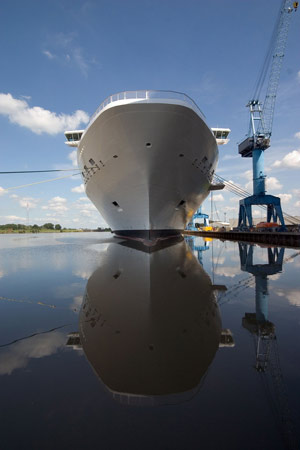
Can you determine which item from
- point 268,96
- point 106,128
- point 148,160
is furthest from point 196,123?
point 268,96

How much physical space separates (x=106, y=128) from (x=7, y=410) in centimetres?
1382

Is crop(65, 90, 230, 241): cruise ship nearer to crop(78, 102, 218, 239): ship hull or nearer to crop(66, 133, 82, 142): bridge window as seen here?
crop(78, 102, 218, 239): ship hull

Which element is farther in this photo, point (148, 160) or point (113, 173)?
point (113, 173)

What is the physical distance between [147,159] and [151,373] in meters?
12.8

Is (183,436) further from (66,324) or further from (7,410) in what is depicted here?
(66,324)

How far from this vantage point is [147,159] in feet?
45.4

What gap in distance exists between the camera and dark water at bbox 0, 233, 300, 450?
5.04 ft

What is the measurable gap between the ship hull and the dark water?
1060 cm

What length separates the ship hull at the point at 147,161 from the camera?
12855 millimetres

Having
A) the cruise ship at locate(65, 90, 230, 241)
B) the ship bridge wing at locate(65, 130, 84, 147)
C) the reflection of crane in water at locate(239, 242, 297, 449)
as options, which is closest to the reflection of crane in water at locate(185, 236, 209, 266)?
the cruise ship at locate(65, 90, 230, 241)

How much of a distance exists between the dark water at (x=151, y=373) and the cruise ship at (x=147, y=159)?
1063cm

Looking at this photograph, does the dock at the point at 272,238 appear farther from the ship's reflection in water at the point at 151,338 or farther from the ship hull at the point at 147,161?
the ship's reflection in water at the point at 151,338

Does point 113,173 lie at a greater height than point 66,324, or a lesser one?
greater

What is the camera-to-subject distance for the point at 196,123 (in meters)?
13.8
